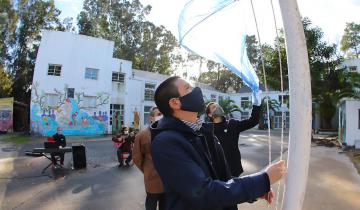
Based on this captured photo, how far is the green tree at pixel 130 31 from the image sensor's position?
46.1 meters

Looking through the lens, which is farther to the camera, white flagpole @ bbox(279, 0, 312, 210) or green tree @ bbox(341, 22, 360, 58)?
green tree @ bbox(341, 22, 360, 58)

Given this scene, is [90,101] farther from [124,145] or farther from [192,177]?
[192,177]

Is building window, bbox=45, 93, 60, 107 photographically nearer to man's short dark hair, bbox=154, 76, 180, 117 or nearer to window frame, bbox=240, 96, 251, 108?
window frame, bbox=240, 96, 251, 108

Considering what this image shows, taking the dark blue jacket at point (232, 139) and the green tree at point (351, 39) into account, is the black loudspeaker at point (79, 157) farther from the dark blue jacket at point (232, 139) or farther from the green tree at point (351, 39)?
the green tree at point (351, 39)

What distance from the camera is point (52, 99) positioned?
101ft

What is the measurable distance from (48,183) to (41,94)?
2227 cm

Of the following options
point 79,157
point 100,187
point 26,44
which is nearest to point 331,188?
point 100,187

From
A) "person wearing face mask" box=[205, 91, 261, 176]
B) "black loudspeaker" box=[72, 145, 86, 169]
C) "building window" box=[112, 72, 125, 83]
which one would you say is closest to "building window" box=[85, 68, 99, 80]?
"building window" box=[112, 72, 125, 83]

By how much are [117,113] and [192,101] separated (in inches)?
1295

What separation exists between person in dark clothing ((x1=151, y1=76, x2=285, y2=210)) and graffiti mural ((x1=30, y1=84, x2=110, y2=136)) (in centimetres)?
2954

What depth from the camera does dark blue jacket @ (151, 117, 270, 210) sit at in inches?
70.9

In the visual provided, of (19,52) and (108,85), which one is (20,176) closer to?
(108,85)

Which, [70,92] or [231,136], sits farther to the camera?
[70,92]

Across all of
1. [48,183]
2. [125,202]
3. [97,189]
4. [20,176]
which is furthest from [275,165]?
[20,176]
